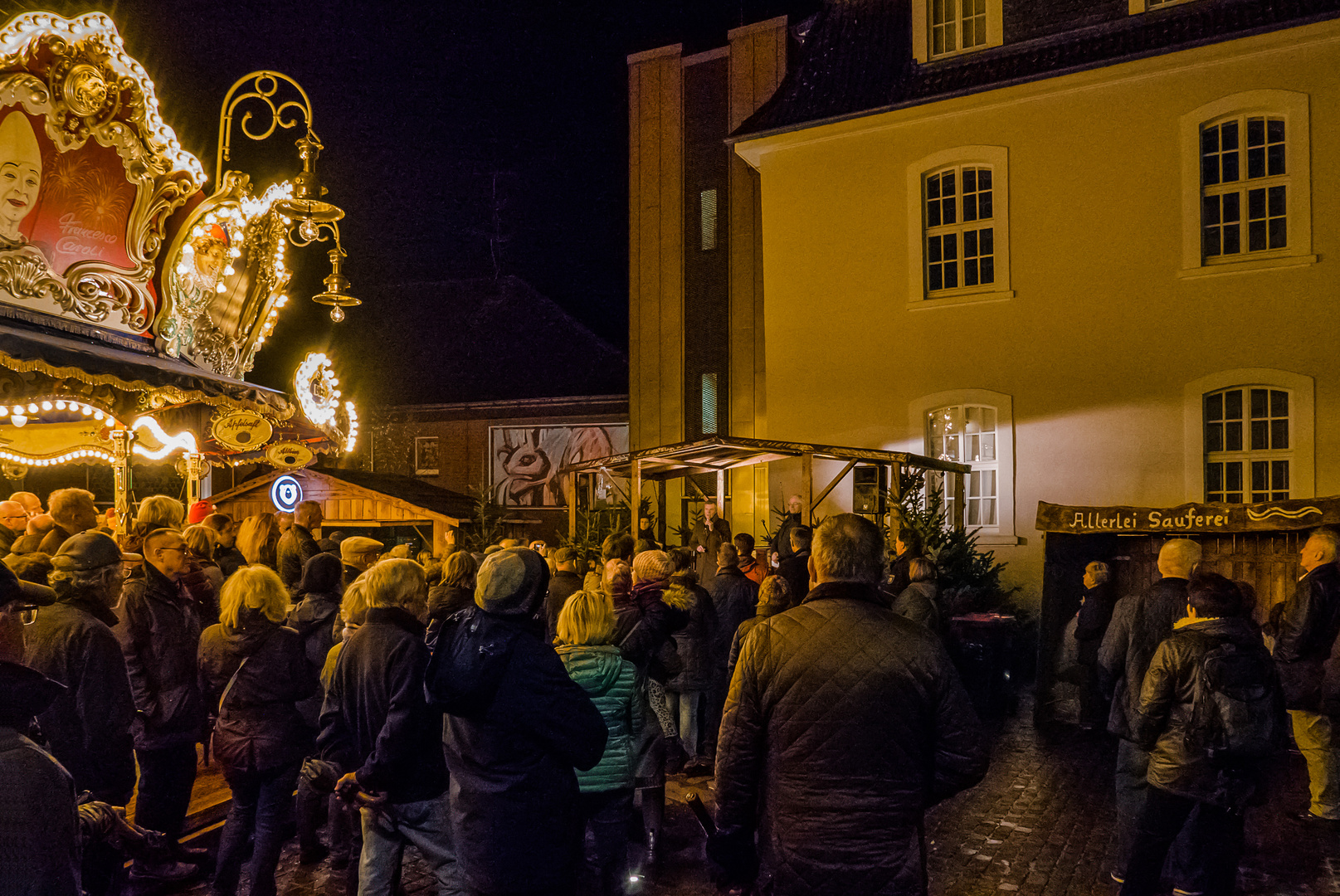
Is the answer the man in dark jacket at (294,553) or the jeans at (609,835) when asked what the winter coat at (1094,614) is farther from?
the man in dark jacket at (294,553)

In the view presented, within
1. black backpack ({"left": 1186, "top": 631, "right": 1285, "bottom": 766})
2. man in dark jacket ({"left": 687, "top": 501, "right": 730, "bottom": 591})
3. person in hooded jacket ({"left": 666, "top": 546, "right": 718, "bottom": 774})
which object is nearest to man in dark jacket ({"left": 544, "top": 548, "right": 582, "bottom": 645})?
person in hooded jacket ({"left": 666, "top": 546, "right": 718, "bottom": 774})

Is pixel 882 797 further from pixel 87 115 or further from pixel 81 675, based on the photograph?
pixel 87 115

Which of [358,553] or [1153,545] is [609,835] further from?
[1153,545]

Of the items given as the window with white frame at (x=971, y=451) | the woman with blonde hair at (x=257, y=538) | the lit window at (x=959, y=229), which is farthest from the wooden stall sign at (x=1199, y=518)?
the woman with blonde hair at (x=257, y=538)

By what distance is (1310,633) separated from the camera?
6.88 metres

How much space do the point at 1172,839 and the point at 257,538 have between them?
772 cm

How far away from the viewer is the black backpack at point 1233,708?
4.55 m

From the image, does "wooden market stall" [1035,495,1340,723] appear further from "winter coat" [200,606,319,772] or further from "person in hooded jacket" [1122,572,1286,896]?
"winter coat" [200,606,319,772]

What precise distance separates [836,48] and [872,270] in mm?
4173

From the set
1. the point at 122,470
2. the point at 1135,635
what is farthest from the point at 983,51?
the point at 122,470

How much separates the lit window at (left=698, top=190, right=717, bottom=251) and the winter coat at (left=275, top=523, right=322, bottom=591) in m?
14.5

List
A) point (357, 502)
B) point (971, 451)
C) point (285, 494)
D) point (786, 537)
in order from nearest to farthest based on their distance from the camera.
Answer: point (786, 537) < point (971, 451) < point (285, 494) < point (357, 502)

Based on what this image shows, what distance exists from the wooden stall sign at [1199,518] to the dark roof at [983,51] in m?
6.69

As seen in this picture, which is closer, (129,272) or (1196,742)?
(1196,742)
